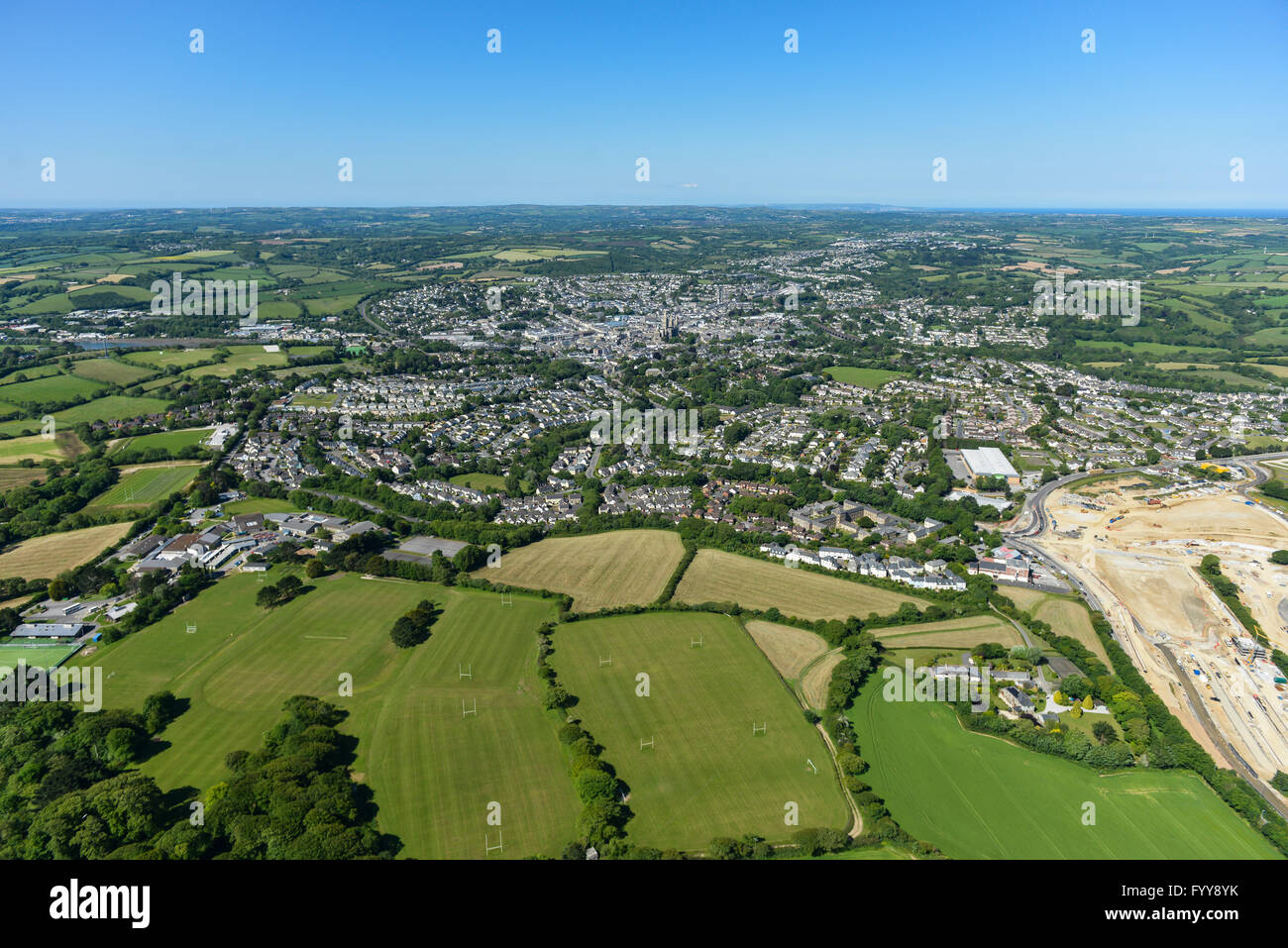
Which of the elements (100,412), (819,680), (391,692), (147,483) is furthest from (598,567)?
(100,412)

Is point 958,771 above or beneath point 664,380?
beneath

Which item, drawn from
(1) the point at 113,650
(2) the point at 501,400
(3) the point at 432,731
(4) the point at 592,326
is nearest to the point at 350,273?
(4) the point at 592,326

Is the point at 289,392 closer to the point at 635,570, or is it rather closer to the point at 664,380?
the point at 664,380

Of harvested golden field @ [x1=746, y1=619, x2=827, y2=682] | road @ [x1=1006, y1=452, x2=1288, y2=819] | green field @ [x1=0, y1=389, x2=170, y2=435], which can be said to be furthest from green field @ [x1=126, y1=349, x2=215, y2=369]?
road @ [x1=1006, y1=452, x2=1288, y2=819]

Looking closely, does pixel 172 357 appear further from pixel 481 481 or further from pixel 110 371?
pixel 481 481

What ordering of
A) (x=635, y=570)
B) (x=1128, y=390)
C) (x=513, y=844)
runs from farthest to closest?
(x=1128, y=390) → (x=635, y=570) → (x=513, y=844)

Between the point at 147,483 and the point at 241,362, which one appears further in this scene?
the point at 241,362
